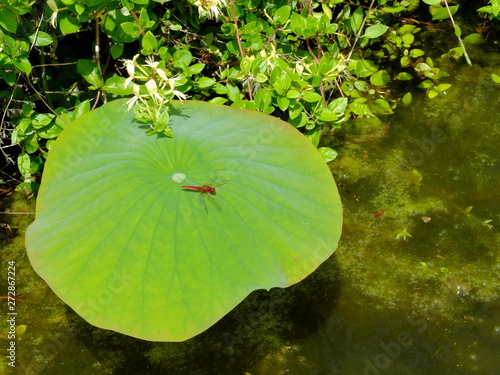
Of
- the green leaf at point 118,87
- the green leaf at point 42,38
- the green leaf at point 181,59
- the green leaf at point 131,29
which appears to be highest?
the green leaf at point 131,29

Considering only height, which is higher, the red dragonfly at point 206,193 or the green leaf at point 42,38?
the green leaf at point 42,38

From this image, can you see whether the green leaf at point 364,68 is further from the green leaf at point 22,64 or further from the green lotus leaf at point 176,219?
the green leaf at point 22,64

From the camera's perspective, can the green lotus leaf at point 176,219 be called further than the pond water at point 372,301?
No

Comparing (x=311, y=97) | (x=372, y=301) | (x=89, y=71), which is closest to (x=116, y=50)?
(x=89, y=71)

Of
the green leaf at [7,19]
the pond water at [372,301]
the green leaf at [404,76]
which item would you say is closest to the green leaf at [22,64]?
the green leaf at [7,19]

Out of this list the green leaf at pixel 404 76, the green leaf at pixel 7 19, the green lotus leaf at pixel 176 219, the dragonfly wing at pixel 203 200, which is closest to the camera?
the green lotus leaf at pixel 176 219

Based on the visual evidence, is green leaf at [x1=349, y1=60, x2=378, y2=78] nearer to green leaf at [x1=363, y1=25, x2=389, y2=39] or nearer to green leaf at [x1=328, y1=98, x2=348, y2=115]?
green leaf at [x1=363, y1=25, x2=389, y2=39]

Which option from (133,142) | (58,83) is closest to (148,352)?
(133,142)

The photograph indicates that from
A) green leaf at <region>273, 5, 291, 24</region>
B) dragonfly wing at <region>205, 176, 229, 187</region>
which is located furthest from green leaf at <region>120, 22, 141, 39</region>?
dragonfly wing at <region>205, 176, 229, 187</region>

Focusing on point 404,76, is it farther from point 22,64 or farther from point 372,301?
point 22,64
